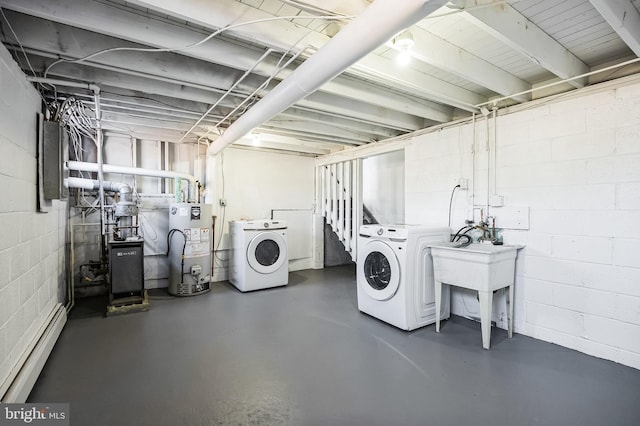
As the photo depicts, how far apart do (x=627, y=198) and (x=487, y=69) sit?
144cm

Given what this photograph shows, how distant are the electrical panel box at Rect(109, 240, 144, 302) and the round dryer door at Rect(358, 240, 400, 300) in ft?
8.38

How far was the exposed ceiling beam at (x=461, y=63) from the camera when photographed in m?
1.98

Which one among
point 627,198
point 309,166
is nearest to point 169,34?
point 627,198

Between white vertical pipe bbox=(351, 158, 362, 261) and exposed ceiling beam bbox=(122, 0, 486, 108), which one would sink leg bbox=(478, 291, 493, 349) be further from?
white vertical pipe bbox=(351, 158, 362, 261)

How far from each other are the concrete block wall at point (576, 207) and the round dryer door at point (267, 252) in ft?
8.81

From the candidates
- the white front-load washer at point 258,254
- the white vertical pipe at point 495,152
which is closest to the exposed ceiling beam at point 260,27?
the white vertical pipe at point 495,152

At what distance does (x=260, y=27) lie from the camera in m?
1.74

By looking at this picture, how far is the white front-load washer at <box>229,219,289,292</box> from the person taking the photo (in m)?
4.18

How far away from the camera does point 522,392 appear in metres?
1.92

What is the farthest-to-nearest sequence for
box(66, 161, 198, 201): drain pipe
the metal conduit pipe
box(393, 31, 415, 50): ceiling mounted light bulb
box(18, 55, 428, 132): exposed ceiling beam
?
box(66, 161, 198, 201): drain pipe < box(18, 55, 428, 132): exposed ceiling beam < the metal conduit pipe < box(393, 31, 415, 50): ceiling mounted light bulb

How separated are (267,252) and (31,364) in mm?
2713

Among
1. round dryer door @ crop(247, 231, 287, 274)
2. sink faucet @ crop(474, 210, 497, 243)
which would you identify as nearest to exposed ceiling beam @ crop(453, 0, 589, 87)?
sink faucet @ crop(474, 210, 497, 243)

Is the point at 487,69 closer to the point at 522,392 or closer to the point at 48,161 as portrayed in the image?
the point at 522,392

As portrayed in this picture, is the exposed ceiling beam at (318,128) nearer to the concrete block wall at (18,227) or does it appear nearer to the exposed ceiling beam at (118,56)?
the exposed ceiling beam at (118,56)
